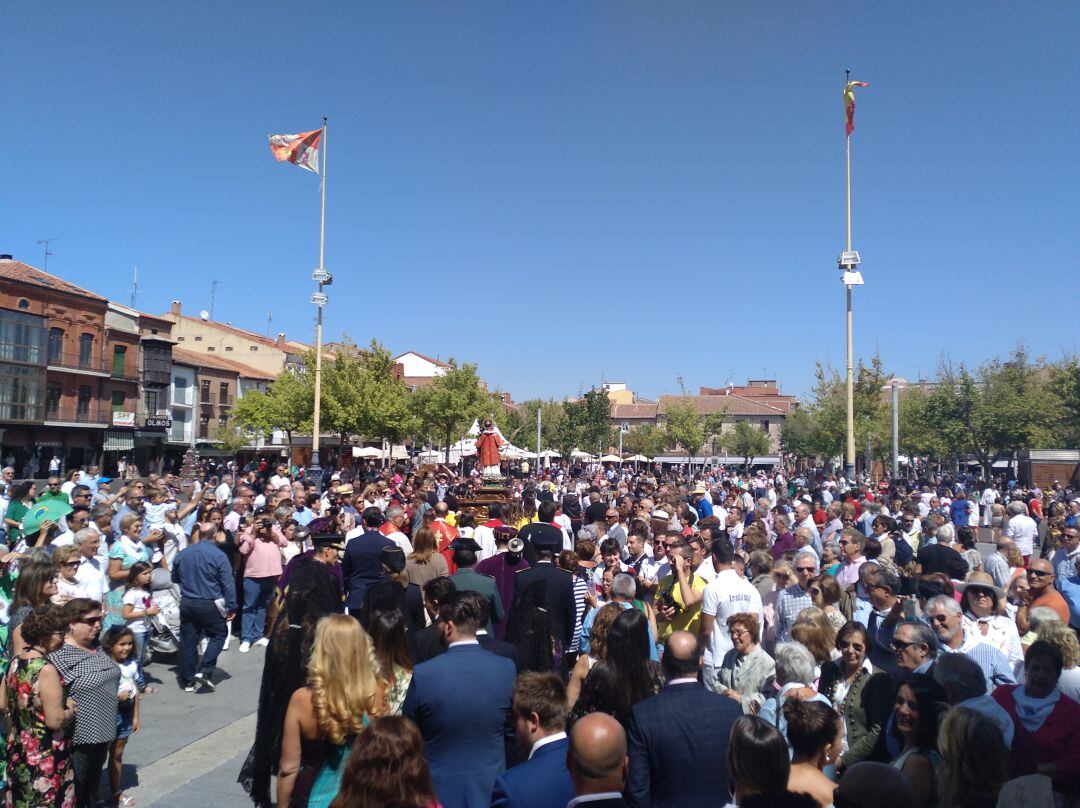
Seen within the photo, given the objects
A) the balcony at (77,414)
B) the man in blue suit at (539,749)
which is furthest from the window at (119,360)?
the man in blue suit at (539,749)

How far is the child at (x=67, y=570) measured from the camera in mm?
5781

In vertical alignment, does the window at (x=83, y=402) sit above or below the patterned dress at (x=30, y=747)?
above

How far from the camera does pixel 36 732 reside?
12.7 ft

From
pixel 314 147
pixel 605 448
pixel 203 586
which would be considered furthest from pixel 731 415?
pixel 203 586

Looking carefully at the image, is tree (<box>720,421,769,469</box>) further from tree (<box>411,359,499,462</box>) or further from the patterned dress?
the patterned dress

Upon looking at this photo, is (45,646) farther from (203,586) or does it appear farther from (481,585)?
(203,586)

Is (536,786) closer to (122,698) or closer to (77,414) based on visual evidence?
(122,698)

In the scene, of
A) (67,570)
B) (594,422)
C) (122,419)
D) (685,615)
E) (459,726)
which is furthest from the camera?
(594,422)

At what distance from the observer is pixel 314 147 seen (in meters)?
23.8

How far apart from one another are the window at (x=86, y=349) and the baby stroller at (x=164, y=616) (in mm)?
40540

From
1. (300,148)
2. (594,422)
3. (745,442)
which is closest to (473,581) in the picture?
(300,148)

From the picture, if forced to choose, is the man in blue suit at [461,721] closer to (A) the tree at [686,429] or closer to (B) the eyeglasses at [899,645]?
(B) the eyeglasses at [899,645]

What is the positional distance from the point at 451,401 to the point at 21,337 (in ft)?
74.1

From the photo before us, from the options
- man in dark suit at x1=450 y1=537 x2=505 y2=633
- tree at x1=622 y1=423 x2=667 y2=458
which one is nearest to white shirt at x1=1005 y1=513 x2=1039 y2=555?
A: man in dark suit at x1=450 y1=537 x2=505 y2=633
